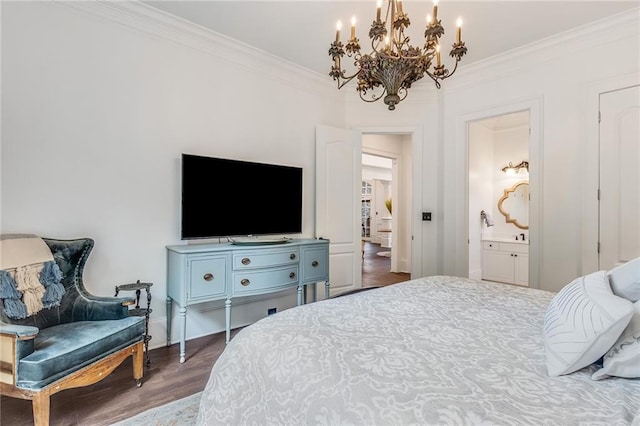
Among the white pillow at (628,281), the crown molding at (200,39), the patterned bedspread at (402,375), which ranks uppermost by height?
the crown molding at (200,39)

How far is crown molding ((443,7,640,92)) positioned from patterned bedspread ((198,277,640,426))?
2829mm


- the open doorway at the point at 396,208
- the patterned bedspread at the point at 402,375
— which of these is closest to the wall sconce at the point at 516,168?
the open doorway at the point at 396,208

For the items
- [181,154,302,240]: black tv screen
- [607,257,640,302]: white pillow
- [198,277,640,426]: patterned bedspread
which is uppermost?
[181,154,302,240]: black tv screen

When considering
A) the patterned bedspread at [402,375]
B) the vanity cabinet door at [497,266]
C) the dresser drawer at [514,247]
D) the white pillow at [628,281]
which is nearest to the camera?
the patterned bedspread at [402,375]

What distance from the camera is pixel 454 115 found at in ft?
12.8

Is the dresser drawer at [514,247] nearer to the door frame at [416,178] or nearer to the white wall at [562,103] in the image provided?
the white wall at [562,103]

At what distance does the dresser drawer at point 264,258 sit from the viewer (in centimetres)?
271

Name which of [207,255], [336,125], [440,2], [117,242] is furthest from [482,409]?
[336,125]

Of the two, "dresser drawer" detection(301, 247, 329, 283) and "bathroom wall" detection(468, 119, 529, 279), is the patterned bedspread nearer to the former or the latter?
"dresser drawer" detection(301, 247, 329, 283)

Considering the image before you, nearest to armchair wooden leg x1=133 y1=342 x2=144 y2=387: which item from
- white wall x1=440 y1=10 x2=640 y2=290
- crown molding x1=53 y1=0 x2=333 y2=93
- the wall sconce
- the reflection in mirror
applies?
crown molding x1=53 y1=0 x2=333 y2=93

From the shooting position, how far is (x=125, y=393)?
200 centimetres

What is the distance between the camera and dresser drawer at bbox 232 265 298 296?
2.71 metres

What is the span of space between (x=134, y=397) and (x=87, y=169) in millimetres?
1623

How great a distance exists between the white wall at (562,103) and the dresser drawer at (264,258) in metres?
2.45
